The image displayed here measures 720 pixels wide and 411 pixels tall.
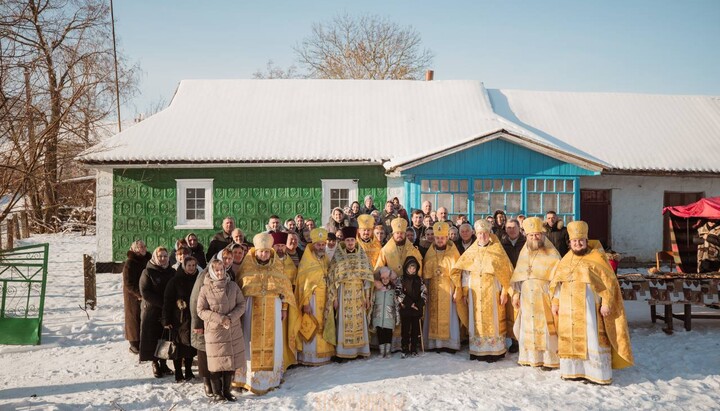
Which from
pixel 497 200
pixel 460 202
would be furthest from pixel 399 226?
pixel 497 200

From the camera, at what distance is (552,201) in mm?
12812

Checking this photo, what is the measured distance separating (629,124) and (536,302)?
11877 mm

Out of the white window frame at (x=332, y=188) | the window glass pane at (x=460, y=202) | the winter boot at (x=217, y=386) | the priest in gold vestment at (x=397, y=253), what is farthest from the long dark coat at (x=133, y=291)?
the window glass pane at (x=460, y=202)

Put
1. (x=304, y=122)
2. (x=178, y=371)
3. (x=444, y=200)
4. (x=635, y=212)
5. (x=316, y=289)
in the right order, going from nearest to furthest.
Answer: (x=178, y=371), (x=316, y=289), (x=444, y=200), (x=635, y=212), (x=304, y=122)

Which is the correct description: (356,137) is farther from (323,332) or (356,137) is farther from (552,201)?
(323,332)

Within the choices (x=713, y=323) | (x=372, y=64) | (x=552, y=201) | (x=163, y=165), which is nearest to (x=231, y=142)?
(x=163, y=165)

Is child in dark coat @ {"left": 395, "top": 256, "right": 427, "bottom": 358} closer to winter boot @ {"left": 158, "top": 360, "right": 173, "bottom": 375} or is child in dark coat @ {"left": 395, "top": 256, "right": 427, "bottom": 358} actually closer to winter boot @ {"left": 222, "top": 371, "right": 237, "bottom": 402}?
winter boot @ {"left": 222, "top": 371, "right": 237, "bottom": 402}

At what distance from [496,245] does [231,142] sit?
28.4 feet

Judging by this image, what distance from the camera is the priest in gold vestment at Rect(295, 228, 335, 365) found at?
21.6ft

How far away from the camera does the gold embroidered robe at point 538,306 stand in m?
6.36

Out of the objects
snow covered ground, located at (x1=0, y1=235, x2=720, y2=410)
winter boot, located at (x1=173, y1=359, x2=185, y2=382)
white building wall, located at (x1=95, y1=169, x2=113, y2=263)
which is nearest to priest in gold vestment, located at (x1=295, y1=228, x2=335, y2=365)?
snow covered ground, located at (x1=0, y1=235, x2=720, y2=410)

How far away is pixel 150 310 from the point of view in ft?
20.7

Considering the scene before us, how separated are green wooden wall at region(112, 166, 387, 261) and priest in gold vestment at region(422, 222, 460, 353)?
634cm

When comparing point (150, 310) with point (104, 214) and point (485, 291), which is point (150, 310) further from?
point (104, 214)
